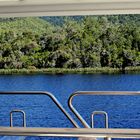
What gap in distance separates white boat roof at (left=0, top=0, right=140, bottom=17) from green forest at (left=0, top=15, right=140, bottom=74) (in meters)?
11.0

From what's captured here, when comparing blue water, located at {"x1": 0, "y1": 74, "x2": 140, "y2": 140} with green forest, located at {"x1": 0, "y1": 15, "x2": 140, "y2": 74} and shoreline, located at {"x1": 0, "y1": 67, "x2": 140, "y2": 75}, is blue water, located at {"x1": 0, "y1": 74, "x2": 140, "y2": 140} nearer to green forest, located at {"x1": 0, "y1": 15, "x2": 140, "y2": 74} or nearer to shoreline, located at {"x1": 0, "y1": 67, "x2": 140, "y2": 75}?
shoreline, located at {"x1": 0, "y1": 67, "x2": 140, "y2": 75}

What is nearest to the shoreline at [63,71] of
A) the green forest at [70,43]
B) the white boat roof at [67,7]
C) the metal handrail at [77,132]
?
the green forest at [70,43]

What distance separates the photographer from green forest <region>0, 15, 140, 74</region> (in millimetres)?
15367

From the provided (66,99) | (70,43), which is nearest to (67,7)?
(66,99)

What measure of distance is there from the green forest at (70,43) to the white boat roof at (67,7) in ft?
36.0

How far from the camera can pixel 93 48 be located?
53.9 feet

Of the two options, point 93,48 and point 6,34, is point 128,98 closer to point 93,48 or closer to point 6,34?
point 93,48

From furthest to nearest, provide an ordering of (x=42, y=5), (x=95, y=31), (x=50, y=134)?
(x=95, y=31)
(x=42, y=5)
(x=50, y=134)

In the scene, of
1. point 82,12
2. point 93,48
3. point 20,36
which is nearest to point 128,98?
point 93,48

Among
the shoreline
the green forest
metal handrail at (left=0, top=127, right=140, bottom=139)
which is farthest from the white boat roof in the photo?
the shoreline

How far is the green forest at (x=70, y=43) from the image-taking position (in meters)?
15.4

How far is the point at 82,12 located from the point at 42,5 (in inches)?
15.6

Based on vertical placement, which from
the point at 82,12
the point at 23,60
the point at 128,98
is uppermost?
the point at 82,12

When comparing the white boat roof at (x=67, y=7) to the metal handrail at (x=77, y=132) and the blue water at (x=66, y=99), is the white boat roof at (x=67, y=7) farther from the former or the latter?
the blue water at (x=66, y=99)
